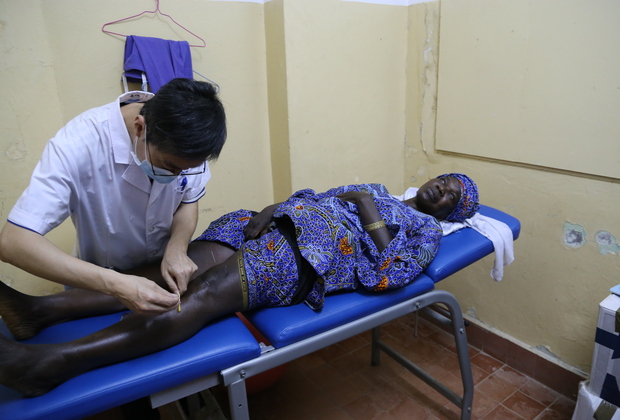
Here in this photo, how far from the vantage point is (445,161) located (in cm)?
253

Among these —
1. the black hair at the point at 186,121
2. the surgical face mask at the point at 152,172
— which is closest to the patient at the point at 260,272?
the surgical face mask at the point at 152,172

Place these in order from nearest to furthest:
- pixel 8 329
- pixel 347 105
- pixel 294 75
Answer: pixel 8 329, pixel 294 75, pixel 347 105

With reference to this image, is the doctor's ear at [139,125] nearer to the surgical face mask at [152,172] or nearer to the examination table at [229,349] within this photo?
the surgical face mask at [152,172]

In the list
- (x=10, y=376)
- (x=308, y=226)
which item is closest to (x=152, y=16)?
(x=308, y=226)

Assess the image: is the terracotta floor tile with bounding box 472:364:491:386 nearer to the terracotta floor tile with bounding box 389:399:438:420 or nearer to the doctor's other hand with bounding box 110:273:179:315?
the terracotta floor tile with bounding box 389:399:438:420

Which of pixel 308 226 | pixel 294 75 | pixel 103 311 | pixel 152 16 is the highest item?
pixel 152 16

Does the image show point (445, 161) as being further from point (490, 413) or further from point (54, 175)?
point (54, 175)

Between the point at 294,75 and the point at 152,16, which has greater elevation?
the point at 152,16

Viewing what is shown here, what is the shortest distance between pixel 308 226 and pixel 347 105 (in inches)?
46.3

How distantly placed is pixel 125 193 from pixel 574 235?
205 centimetres

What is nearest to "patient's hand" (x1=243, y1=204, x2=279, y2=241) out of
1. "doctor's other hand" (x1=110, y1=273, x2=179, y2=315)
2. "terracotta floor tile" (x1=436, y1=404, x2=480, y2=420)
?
"doctor's other hand" (x1=110, y1=273, x2=179, y2=315)

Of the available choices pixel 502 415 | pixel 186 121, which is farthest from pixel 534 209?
pixel 186 121

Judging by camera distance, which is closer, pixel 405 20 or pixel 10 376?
pixel 10 376

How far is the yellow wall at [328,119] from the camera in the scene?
173 centimetres
